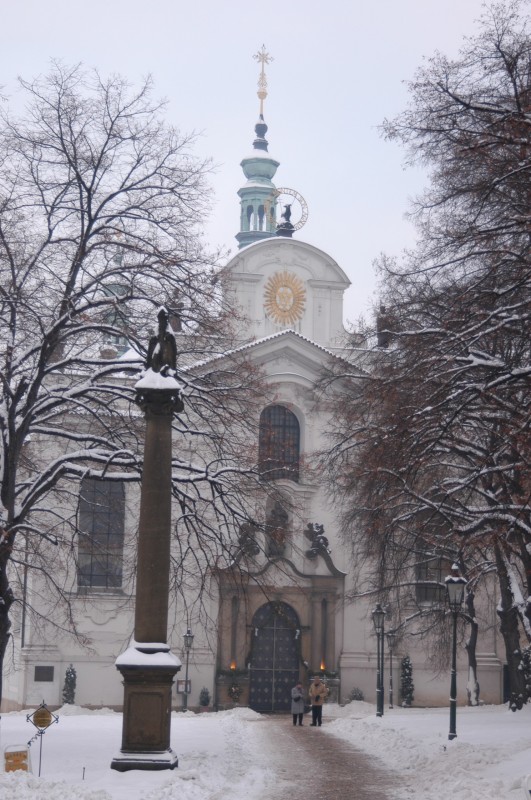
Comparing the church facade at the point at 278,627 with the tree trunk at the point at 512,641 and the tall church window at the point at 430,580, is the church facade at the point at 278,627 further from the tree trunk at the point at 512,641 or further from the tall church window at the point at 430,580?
the tree trunk at the point at 512,641

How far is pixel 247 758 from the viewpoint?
20.5m

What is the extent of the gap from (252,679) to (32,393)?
24481 millimetres

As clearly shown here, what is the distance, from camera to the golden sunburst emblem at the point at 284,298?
157 ft

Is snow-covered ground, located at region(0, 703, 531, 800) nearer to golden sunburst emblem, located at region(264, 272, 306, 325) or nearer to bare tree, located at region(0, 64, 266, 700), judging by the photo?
bare tree, located at region(0, 64, 266, 700)

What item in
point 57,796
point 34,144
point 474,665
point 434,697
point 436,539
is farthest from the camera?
point 434,697

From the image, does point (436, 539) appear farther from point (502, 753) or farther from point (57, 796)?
point (57, 796)

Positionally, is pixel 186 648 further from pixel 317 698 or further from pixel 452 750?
pixel 452 750

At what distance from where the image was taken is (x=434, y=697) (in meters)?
42.8

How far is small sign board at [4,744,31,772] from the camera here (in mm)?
15648

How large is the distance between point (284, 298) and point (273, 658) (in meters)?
14.1

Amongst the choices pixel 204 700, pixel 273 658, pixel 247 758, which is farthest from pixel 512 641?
pixel 204 700

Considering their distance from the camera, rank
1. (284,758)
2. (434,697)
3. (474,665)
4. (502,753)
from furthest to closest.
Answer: (434,697) → (474,665) → (284,758) → (502,753)

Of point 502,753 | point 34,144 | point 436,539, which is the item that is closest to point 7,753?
point 502,753

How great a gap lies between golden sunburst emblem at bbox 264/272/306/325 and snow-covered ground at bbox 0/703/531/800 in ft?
67.5
